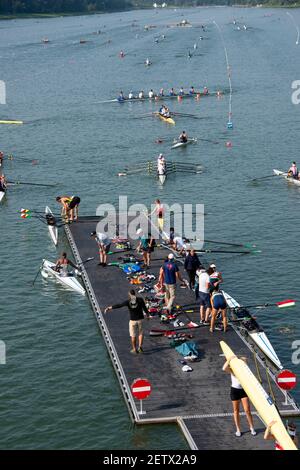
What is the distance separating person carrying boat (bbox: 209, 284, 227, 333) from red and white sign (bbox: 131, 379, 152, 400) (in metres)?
5.88

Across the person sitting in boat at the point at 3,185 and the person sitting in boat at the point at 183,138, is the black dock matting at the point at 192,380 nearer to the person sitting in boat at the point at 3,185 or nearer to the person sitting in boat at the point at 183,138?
the person sitting in boat at the point at 3,185

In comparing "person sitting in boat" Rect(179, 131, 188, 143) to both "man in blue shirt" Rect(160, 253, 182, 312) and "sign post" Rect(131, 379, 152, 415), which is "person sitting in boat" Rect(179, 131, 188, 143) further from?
"sign post" Rect(131, 379, 152, 415)

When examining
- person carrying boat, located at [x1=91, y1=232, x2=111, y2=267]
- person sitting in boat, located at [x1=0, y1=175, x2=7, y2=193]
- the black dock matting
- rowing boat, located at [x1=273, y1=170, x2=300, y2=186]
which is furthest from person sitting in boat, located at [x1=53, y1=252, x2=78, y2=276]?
rowing boat, located at [x1=273, y1=170, x2=300, y2=186]

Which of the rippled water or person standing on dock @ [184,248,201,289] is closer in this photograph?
the rippled water

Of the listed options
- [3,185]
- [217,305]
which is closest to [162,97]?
[3,185]

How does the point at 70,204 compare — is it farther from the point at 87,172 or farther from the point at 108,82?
the point at 108,82

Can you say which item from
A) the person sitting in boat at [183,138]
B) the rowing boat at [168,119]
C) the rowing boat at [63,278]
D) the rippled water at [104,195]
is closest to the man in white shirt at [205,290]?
the rippled water at [104,195]

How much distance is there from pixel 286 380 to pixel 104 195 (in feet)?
110

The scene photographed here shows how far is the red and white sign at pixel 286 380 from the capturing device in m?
25.6

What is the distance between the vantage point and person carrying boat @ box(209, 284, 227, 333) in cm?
2983

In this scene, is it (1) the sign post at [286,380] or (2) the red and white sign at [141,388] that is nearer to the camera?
(2) the red and white sign at [141,388]

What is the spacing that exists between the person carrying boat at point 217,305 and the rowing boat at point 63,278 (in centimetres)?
952

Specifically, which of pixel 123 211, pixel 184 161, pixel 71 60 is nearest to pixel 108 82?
pixel 71 60

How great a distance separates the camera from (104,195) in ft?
187
